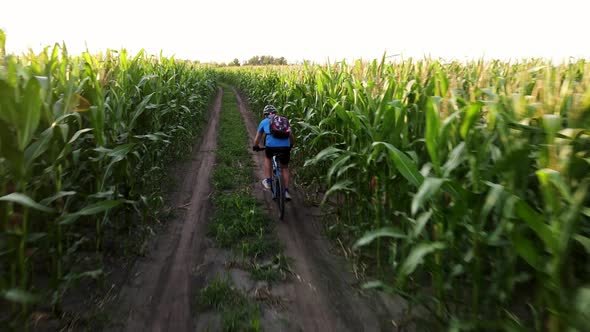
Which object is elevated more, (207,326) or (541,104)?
(541,104)

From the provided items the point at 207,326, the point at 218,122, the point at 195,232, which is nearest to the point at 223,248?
the point at 195,232

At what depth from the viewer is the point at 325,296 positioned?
325cm

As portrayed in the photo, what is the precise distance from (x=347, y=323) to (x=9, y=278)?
2629mm

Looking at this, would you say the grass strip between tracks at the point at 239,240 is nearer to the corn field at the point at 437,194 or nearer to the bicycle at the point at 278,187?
the bicycle at the point at 278,187

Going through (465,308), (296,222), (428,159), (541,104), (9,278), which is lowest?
(296,222)

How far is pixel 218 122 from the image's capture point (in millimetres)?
13078

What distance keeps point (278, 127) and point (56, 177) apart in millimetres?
3150

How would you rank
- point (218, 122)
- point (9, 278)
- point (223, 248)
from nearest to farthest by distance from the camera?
point (9, 278), point (223, 248), point (218, 122)

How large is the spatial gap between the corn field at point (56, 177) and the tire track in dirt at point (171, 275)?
1.18ft

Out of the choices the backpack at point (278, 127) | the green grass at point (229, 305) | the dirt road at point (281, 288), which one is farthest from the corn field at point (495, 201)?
the backpack at point (278, 127)

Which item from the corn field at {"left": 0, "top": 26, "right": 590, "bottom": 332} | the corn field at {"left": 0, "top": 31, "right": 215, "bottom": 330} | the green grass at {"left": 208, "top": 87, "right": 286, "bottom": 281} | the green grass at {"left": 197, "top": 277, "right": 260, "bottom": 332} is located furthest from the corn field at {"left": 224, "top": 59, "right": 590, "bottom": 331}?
the corn field at {"left": 0, "top": 31, "right": 215, "bottom": 330}

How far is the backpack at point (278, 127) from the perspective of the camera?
17.3 feet

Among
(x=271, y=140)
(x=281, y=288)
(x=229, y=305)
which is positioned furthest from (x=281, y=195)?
(x=229, y=305)

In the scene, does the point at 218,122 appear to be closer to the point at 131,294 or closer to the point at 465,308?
the point at 131,294
